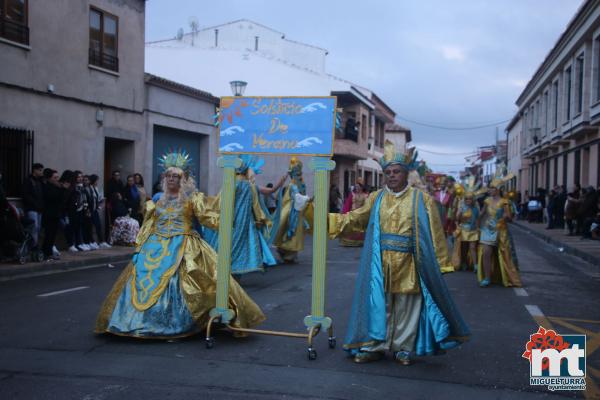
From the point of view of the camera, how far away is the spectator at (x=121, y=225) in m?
15.2

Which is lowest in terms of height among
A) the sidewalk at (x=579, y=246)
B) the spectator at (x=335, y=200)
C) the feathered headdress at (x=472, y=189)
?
the sidewalk at (x=579, y=246)

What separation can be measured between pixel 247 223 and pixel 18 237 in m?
4.29

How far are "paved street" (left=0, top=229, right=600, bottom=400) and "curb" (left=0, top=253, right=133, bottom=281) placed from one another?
2117mm

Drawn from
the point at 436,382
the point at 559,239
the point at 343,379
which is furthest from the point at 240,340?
the point at 559,239

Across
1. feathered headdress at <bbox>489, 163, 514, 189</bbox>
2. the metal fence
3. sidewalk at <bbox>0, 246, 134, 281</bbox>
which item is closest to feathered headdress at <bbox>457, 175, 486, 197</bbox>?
feathered headdress at <bbox>489, 163, 514, 189</bbox>

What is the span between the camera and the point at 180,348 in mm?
5625

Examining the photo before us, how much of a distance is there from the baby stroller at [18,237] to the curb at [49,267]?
31 centimetres

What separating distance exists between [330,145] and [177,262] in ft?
6.00

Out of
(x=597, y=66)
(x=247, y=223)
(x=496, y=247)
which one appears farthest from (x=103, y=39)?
(x=597, y=66)

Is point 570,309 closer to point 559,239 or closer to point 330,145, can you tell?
point 330,145

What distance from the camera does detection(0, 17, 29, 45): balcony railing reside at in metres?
13.4

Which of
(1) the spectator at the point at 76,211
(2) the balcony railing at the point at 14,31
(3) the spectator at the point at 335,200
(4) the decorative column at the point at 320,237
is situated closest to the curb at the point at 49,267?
(1) the spectator at the point at 76,211

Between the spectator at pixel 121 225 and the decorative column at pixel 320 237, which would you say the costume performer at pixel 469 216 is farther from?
the spectator at pixel 121 225

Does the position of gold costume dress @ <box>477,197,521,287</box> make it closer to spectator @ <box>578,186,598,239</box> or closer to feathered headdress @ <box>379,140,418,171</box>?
feathered headdress @ <box>379,140,418,171</box>
